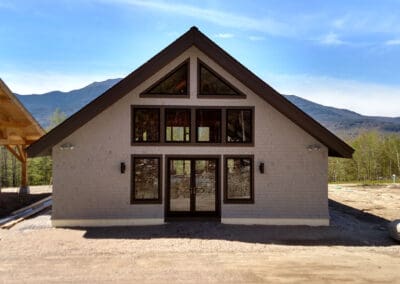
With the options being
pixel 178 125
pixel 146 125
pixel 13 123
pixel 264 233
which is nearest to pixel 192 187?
pixel 178 125

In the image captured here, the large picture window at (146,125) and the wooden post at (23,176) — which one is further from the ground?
the large picture window at (146,125)

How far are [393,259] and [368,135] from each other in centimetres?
4382

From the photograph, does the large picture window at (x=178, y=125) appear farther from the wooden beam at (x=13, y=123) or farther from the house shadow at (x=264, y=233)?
the wooden beam at (x=13, y=123)

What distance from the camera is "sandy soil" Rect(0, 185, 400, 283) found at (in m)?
7.01

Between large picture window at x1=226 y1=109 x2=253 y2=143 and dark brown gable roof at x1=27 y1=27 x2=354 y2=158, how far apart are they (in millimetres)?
850

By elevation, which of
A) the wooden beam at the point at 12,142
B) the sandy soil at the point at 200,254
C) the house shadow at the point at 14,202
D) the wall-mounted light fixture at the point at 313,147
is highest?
the wooden beam at the point at 12,142

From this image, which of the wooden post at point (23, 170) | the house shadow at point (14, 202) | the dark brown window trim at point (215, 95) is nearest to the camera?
the dark brown window trim at point (215, 95)

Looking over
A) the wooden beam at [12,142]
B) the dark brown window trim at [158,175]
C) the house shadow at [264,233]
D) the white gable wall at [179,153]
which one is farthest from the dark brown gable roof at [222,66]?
the wooden beam at [12,142]

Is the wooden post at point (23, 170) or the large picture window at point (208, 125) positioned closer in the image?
the large picture window at point (208, 125)

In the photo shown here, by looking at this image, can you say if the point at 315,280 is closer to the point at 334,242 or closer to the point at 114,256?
the point at 334,242

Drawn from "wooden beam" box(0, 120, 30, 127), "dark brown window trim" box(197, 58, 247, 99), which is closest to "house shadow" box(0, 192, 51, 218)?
"wooden beam" box(0, 120, 30, 127)

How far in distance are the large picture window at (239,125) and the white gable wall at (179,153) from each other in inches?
9.4

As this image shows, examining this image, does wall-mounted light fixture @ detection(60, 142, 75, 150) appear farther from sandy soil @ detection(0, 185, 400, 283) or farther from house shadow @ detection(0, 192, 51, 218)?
house shadow @ detection(0, 192, 51, 218)

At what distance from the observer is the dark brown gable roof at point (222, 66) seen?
11.0m
